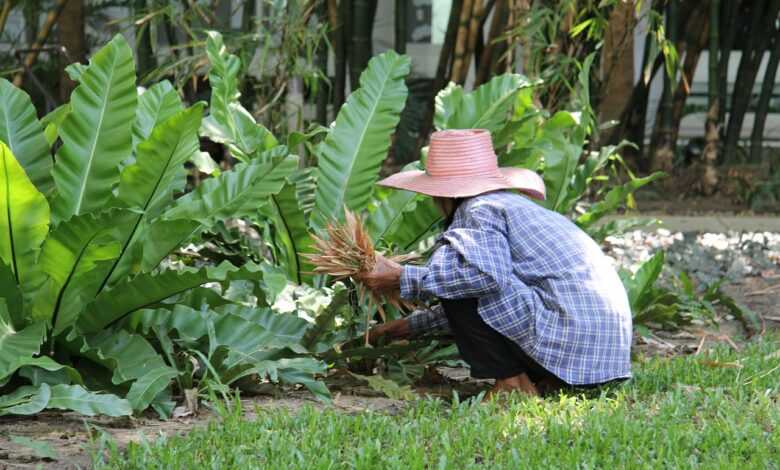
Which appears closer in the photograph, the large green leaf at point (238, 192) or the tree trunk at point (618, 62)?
the large green leaf at point (238, 192)

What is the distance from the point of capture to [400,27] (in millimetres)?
9500

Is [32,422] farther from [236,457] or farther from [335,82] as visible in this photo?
[335,82]

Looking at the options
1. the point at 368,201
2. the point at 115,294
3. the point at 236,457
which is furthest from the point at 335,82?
the point at 236,457

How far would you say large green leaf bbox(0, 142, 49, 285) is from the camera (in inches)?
128

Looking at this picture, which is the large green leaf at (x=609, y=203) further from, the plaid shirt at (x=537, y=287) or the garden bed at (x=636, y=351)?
the plaid shirt at (x=537, y=287)

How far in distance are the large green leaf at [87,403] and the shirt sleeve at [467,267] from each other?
94 cm

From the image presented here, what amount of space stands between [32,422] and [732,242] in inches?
193

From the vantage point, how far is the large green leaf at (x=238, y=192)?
3.67 meters

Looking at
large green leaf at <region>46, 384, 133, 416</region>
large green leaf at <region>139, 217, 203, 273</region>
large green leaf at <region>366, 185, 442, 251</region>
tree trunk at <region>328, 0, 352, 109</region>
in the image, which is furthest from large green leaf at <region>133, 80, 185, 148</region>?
tree trunk at <region>328, 0, 352, 109</region>

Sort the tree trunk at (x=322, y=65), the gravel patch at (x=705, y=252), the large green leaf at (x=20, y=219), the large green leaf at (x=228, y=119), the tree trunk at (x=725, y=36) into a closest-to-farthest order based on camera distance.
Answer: the large green leaf at (x=20, y=219)
the large green leaf at (x=228, y=119)
the gravel patch at (x=705, y=252)
the tree trunk at (x=322, y=65)
the tree trunk at (x=725, y=36)

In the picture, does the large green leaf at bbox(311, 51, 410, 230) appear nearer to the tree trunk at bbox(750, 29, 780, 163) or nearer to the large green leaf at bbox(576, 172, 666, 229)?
the large green leaf at bbox(576, 172, 666, 229)

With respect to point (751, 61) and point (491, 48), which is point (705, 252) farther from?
point (751, 61)

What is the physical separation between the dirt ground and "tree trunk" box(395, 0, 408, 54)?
5021mm

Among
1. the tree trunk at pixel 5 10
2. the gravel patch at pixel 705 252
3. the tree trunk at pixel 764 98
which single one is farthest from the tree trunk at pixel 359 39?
the tree trunk at pixel 764 98
